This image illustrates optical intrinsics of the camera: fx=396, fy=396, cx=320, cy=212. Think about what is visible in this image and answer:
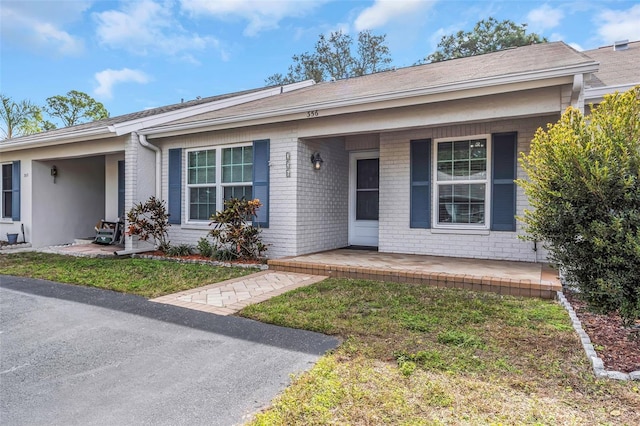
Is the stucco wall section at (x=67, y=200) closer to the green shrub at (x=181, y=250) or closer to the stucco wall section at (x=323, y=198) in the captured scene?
the green shrub at (x=181, y=250)

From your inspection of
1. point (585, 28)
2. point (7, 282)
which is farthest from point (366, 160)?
point (585, 28)

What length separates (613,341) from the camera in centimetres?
341

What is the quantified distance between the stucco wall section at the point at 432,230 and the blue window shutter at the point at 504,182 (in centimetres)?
9

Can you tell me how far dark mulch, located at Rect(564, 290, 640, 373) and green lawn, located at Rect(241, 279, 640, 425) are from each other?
0.59ft

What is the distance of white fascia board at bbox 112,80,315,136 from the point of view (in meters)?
8.56

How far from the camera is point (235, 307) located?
15.0ft

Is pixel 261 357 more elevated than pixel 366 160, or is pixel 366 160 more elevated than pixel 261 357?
pixel 366 160

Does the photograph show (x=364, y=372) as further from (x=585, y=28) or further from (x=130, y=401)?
(x=585, y=28)

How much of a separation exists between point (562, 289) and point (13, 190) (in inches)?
520

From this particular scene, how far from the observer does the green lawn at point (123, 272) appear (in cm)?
575

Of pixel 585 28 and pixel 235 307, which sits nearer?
pixel 235 307

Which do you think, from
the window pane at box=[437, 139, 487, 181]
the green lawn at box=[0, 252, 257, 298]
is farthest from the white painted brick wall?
the window pane at box=[437, 139, 487, 181]

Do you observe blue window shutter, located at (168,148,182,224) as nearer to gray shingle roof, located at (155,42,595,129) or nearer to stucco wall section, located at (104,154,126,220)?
gray shingle roof, located at (155,42,595,129)

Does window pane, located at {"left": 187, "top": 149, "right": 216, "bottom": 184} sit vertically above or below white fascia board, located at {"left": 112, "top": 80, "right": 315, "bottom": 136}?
below
